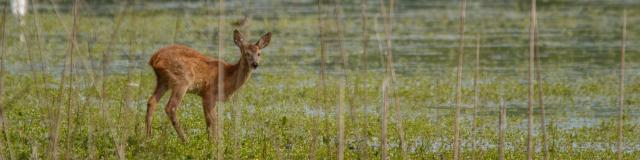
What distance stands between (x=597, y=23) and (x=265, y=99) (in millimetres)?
10730

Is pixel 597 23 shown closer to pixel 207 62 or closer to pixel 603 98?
pixel 603 98

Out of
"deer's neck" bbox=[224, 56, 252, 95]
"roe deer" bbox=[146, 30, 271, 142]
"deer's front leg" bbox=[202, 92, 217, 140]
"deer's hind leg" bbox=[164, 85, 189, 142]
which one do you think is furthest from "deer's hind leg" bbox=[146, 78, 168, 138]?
"deer's neck" bbox=[224, 56, 252, 95]

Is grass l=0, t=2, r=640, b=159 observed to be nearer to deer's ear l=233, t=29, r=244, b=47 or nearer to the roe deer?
the roe deer

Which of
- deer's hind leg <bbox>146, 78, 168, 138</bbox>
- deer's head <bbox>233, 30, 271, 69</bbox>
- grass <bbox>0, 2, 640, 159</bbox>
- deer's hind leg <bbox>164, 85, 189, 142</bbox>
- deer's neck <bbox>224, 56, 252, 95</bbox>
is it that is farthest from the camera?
deer's neck <bbox>224, 56, 252, 95</bbox>

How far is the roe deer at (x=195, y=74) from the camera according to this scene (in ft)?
35.7

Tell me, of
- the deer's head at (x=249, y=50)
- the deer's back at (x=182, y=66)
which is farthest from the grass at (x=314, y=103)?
the deer's head at (x=249, y=50)

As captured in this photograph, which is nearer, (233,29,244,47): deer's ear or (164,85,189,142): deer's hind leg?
(164,85,189,142): deer's hind leg

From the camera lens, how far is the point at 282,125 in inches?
452

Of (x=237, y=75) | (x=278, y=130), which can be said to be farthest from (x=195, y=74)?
(x=278, y=130)

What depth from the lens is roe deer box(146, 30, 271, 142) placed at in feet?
35.7

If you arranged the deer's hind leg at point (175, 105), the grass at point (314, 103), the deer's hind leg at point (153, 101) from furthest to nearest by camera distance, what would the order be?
the deer's hind leg at point (153, 101)
the deer's hind leg at point (175, 105)
the grass at point (314, 103)

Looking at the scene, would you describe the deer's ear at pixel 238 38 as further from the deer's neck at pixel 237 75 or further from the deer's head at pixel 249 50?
the deer's neck at pixel 237 75

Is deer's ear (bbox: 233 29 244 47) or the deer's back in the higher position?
deer's ear (bbox: 233 29 244 47)

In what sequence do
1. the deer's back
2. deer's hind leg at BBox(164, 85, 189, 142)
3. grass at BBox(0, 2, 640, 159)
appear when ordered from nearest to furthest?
grass at BBox(0, 2, 640, 159), deer's hind leg at BBox(164, 85, 189, 142), the deer's back
